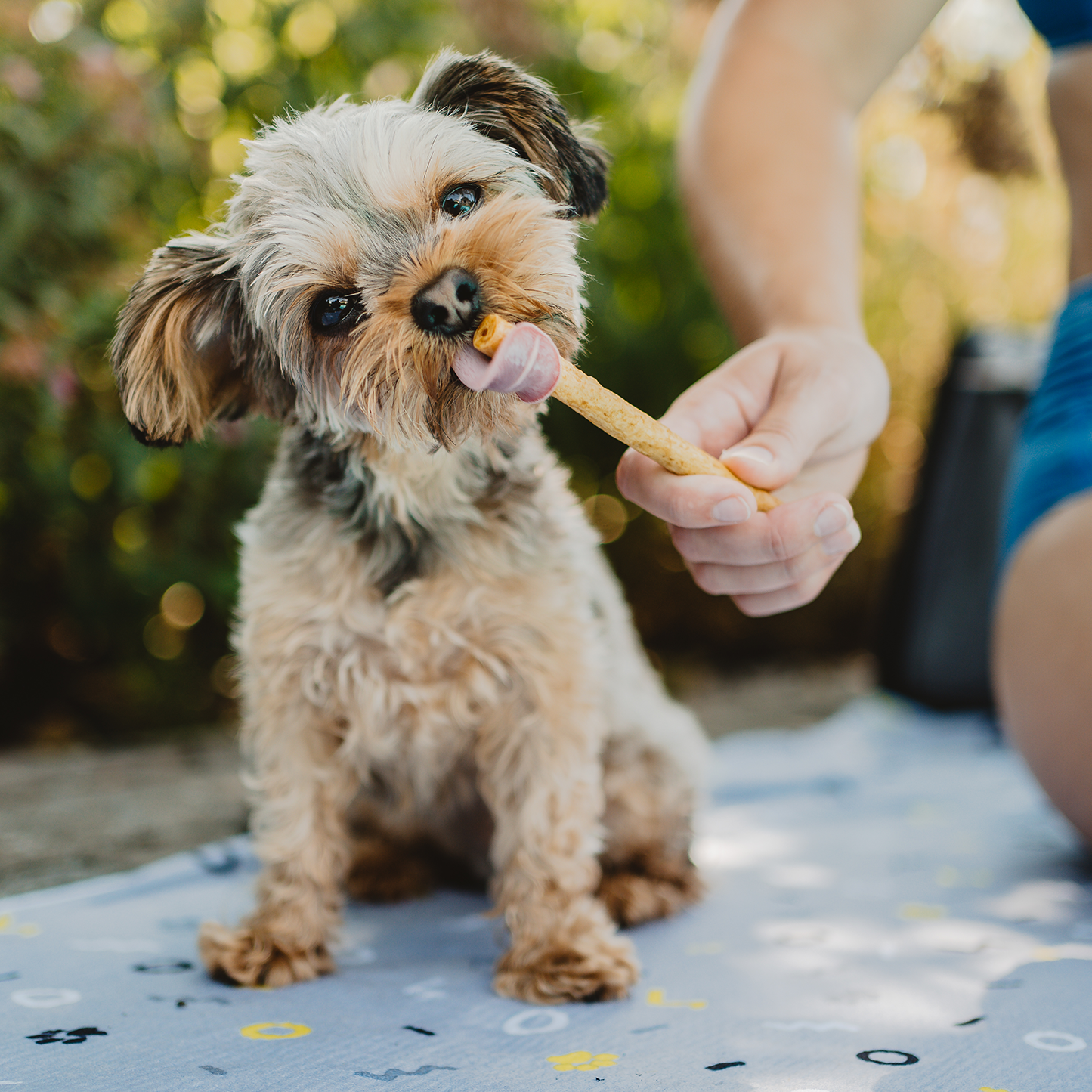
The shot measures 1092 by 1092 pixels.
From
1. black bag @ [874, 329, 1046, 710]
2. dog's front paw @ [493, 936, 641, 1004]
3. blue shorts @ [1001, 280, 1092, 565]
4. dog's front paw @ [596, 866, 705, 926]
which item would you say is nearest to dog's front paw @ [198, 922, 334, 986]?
dog's front paw @ [493, 936, 641, 1004]

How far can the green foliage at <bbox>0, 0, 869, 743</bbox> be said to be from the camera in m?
3.52

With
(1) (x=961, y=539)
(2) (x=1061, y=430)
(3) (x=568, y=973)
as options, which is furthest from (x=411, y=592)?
(1) (x=961, y=539)

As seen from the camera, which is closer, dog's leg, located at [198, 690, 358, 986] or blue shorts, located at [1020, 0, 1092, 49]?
dog's leg, located at [198, 690, 358, 986]

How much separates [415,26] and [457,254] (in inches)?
124

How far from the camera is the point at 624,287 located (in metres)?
5.74

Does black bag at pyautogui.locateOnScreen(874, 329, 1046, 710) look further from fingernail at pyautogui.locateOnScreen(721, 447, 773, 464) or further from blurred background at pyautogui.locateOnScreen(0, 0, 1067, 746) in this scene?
fingernail at pyautogui.locateOnScreen(721, 447, 773, 464)

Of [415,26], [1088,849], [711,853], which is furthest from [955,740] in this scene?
[415,26]

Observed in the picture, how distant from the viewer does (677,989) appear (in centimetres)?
189

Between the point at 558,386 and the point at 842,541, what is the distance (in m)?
0.57

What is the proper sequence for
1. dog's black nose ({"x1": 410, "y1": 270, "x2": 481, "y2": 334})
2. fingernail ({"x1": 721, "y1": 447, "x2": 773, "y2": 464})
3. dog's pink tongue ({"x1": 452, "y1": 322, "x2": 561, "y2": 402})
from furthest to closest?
1. fingernail ({"x1": 721, "y1": 447, "x2": 773, "y2": 464})
2. dog's black nose ({"x1": 410, "y1": 270, "x2": 481, "y2": 334})
3. dog's pink tongue ({"x1": 452, "y1": 322, "x2": 561, "y2": 402})

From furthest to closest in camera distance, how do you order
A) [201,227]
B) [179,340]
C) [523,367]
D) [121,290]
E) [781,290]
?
[121,290]
[201,227]
[781,290]
[179,340]
[523,367]

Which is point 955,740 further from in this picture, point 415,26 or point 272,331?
point 415,26

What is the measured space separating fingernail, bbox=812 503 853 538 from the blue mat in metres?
0.83

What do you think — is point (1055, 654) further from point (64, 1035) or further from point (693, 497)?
point (64, 1035)
